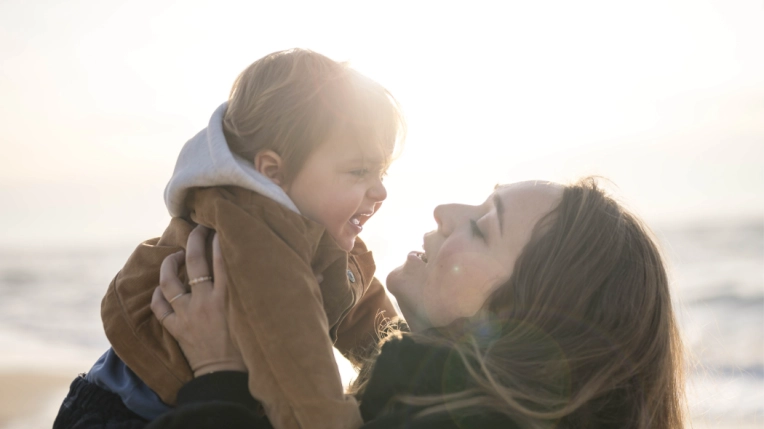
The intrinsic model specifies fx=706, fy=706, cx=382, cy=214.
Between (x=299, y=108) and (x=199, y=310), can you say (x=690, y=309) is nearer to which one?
(x=299, y=108)

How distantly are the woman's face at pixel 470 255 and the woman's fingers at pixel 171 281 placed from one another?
2.82 ft

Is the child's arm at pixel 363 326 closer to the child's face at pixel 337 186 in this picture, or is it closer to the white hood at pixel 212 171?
the child's face at pixel 337 186

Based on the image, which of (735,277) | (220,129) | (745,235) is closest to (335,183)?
(220,129)

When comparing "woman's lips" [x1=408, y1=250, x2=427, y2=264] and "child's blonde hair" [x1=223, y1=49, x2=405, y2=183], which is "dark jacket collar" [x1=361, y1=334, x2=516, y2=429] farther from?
"child's blonde hair" [x1=223, y1=49, x2=405, y2=183]

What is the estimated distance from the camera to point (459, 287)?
2.72 metres

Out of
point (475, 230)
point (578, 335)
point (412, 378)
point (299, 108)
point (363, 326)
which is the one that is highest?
point (299, 108)

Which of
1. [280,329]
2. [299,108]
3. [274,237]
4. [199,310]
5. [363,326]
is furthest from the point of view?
[363,326]

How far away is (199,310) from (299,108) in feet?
2.73

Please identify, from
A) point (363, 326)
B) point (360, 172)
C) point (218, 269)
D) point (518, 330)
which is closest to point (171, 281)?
point (218, 269)

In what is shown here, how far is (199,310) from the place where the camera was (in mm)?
2436

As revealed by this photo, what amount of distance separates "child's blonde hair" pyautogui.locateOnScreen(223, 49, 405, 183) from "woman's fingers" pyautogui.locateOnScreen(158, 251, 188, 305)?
48 cm

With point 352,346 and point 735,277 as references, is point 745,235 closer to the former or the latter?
point 735,277

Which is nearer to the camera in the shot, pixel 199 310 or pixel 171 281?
pixel 199 310

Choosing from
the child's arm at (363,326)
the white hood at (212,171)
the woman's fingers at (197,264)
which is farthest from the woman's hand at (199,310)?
the child's arm at (363,326)
